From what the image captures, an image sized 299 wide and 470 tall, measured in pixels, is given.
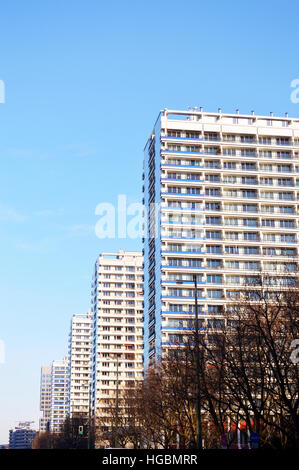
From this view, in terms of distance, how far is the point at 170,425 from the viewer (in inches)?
2149

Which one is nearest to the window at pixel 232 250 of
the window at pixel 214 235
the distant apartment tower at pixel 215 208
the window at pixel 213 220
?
the distant apartment tower at pixel 215 208

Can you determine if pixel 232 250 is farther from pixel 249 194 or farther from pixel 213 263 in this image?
pixel 249 194

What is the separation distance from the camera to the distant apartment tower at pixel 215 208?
92500 millimetres

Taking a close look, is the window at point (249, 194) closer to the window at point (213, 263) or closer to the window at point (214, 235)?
the window at point (214, 235)

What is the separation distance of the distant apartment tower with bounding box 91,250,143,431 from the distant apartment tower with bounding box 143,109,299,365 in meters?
48.9

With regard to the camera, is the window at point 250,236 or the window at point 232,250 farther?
the window at point 250,236

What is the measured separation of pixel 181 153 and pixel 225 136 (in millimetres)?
8265

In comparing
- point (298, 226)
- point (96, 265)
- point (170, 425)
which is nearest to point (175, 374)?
point (170, 425)

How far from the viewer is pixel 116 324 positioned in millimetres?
155625

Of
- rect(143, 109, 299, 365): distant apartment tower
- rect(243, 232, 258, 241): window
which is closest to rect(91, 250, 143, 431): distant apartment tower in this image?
rect(143, 109, 299, 365): distant apartment tower

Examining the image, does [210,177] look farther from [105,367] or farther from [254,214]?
[105,367]

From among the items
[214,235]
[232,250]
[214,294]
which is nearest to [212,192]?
[214,235]

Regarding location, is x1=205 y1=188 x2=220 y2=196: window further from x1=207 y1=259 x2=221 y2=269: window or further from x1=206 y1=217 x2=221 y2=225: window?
x1=207 y1=259 x2=221 y2=269: window

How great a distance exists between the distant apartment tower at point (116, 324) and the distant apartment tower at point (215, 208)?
48.9 m
